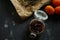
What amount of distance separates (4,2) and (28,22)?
206 millimetres

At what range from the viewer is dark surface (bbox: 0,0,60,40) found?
3.16ft

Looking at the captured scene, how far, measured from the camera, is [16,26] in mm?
998

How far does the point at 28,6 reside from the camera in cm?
104

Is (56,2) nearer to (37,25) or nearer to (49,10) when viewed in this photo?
(49,10)

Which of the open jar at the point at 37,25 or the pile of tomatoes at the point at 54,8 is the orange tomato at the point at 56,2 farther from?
the open jar at the point at 37,25

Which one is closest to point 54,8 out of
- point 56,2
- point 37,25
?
point 56,2

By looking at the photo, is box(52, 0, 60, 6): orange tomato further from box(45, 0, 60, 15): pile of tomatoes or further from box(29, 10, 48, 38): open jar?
box(29, 10, 48, 38): open jar

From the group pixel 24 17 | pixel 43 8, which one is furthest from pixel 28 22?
pixel 43 8

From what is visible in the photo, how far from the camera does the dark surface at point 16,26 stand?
963 millimetres

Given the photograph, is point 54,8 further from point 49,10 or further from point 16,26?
point 16,26

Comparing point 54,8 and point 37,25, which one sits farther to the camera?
point 54,8

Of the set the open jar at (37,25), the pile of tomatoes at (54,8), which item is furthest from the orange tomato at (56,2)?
the open jar at (37,25)

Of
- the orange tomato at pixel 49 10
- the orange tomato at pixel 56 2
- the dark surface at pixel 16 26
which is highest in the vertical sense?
the orange tomato at pixel 56 2

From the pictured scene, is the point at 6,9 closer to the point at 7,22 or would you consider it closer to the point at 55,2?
the point at 7,22
